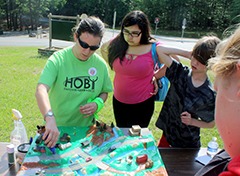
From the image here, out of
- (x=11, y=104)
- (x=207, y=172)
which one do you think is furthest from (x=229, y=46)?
(x=11, y=104)

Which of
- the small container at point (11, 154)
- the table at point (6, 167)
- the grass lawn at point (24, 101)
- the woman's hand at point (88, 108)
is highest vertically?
the woman's hand at point (88, 108)

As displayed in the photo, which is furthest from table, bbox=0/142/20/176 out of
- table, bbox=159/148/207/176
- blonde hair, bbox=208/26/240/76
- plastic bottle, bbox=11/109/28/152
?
blonde hair, bbox=208/26/240/76

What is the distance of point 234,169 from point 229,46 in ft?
1.17

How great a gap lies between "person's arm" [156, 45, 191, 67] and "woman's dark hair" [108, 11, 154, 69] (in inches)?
10.6

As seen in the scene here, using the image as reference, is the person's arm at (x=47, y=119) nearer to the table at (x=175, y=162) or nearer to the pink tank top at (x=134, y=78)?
the table at (x=175, y=162)

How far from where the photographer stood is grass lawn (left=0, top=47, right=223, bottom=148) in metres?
3.56

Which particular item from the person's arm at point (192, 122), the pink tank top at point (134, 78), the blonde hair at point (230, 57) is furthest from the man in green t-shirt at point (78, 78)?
the blonde hair at point (230, 57)

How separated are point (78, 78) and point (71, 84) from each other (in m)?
0.09

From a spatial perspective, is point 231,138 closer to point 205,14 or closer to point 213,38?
point 213,38

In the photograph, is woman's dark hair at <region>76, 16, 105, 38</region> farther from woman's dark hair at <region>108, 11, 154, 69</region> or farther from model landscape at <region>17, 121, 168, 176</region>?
model landscape at <region>17, 121, 168, 176</region>

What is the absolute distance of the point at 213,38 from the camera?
64.2 inches

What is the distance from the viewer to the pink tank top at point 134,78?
2.18 metres

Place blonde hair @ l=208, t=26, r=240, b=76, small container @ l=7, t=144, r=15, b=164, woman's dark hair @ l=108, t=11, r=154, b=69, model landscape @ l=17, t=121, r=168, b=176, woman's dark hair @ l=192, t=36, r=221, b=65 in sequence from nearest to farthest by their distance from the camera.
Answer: blonde hair @ l=208, t=26, r=240, b=76 → model landscape @ l=17, t=121, r=168, b=176 → small container @ l=7, t=144, r=15, b=164 → woman's dark hair @ l=192, t=36, r=221, b=65 → woman's dark hair @ l=108, t=11, r=154, b=69

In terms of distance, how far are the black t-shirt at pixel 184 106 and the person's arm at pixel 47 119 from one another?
1.06 metres
